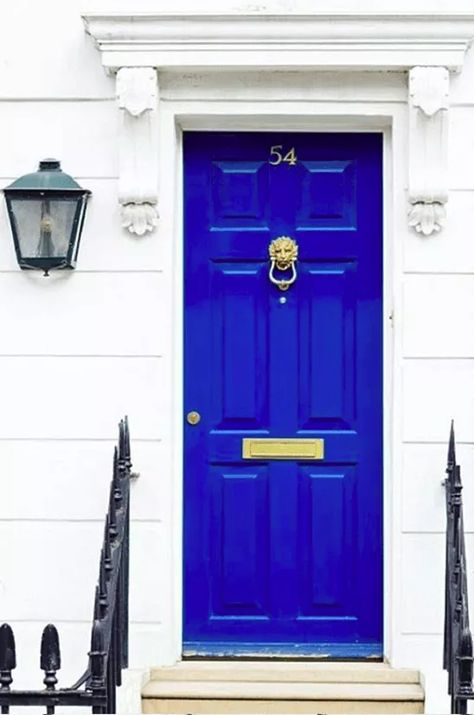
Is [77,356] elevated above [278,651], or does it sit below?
above

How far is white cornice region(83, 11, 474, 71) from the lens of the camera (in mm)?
5457

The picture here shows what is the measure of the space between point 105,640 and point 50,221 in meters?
1.78

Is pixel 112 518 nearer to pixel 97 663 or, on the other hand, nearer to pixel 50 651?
pixel 97 663

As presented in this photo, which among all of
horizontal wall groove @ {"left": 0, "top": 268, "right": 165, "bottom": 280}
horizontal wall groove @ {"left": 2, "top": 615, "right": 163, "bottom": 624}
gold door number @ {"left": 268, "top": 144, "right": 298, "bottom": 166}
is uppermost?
gold door number @ {"left": 268, "top": 144, "right": 298, "bottom": 166}

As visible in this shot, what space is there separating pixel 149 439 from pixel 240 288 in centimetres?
74

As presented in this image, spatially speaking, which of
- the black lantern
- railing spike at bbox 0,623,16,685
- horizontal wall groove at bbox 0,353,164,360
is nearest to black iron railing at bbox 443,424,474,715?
horizontal wall groove at bbox 0,353,164,360

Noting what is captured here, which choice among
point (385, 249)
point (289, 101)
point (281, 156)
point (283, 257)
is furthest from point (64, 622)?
point (289, 101)

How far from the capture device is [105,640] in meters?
4.66

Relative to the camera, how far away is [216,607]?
5805mm

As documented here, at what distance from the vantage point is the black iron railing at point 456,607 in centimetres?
452

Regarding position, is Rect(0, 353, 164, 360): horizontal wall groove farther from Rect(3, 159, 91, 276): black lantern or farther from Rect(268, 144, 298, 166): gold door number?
Rect(268, 144, 298, 166): gold door number

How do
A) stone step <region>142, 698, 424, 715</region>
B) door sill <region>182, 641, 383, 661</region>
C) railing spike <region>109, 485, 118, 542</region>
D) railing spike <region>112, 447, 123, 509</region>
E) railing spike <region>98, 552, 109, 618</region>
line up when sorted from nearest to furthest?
railing spike <region>98, 552, 109, 618</region>
railing spike <region>109, 485, 118, 542</region>
railing spike <region>112, 447, 123, 509</region>
stone step <region>142, 698, 424, 715</region>
door sill <region>182, 641, 383, 661</region>

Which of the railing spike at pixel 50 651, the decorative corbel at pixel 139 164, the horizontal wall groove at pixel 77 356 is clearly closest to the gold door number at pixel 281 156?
the decorative corbel at pixel 139 164

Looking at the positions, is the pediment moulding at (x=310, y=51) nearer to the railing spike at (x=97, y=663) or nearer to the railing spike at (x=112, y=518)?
the railing spike at (x=112, y=518)
